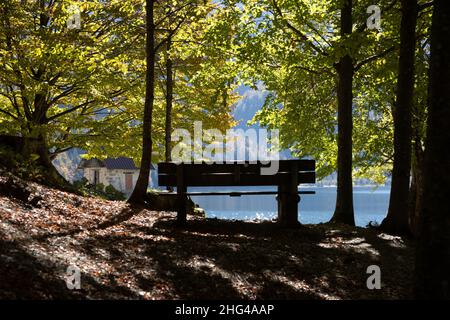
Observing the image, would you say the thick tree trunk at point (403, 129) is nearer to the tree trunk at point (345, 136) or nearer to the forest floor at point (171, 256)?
the forest floor at point (171, 256)

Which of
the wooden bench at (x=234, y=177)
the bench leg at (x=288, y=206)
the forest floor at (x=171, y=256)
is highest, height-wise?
the wooden bench at (x=234, y=177)

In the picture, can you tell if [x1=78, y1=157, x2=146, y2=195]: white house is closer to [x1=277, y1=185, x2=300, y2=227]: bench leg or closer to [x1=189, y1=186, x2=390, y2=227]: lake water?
[x1=189, y1=186, x2=390, y2=227]: lake water

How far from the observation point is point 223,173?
38.5 feet

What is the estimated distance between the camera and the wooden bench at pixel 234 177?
11.6m

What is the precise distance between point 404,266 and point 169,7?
13.9 m

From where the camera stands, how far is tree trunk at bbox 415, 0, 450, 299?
5719 millimetres

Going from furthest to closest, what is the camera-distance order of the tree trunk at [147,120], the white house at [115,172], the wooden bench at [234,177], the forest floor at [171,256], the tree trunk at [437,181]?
1. the white house at [115,172]
2. the tree trunk at [147,120]
3. the wooden bench at [234,177]
4. the forest floor at [171,256]
5. the tree trunk at [437,181]

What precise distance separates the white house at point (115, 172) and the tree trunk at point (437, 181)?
64.4 m

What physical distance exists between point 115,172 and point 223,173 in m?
61.2

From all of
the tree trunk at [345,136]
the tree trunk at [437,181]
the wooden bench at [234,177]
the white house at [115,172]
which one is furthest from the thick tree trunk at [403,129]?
the white house at [115,172]

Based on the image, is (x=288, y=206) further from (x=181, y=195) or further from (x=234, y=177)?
(x=181, y=195)

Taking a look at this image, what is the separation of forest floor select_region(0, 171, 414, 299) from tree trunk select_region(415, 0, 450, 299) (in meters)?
1.73

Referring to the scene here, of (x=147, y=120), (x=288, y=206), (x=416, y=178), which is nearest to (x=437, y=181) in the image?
(x=288, y=206)
